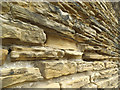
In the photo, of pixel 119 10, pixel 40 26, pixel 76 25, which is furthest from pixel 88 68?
pixel 119 10

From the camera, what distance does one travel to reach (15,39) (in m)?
0.44

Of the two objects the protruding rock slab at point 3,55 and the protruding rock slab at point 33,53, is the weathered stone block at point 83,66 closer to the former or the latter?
the protruding rock slab at point 33,53

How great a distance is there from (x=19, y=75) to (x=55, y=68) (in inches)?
8.5

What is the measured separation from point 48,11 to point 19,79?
0.44m

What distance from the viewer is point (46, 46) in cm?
59

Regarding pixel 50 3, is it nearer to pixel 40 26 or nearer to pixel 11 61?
pixel 40 26

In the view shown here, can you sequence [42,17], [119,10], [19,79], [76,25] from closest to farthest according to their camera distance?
[19,79], [42,17], [76,25], [119,10]

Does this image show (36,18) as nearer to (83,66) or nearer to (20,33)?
(20,33)

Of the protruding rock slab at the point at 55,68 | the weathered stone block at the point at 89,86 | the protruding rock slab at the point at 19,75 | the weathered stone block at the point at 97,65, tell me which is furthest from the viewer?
the weathered stone block at the point at 97,65

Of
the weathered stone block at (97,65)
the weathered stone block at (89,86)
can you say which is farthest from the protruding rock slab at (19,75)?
the weathered stone block at (97,65)

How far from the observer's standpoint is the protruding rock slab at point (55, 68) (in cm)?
52

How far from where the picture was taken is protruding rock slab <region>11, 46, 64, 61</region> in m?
Result: 0.45

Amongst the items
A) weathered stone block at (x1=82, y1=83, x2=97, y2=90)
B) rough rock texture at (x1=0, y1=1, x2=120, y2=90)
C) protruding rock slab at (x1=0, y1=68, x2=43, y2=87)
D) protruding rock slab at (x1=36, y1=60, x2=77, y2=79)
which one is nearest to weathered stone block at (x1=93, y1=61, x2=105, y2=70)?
rough rock texture at (x1=0, y1=1, x2=120, y2=90)

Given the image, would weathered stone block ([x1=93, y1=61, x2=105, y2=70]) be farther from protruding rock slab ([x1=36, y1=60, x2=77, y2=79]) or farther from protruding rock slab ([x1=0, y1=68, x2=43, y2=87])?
protruding rock slab ([x1=0, y1=68, x2=43, y2=87])
